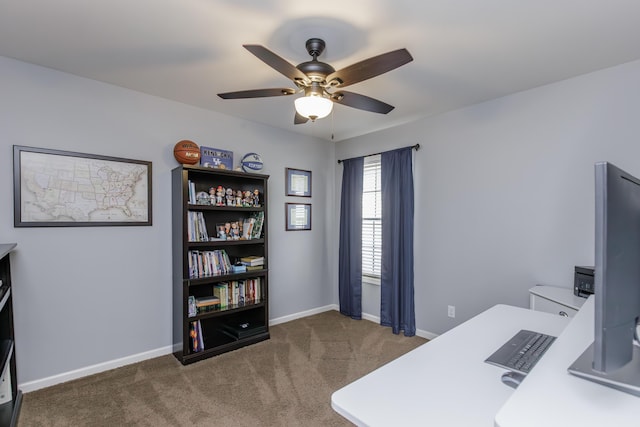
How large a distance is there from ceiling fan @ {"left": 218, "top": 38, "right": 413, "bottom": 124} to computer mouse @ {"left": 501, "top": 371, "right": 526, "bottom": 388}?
4.65 feet

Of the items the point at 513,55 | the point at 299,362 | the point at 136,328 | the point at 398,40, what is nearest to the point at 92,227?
the point at 136,328

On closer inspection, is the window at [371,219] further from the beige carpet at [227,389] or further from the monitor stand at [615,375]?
the monitor stand at [615,375]

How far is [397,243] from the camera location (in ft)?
12.0

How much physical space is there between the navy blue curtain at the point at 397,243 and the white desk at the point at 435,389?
7.38ft

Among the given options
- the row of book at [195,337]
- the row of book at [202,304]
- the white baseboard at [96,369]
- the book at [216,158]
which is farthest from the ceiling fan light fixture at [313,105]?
the white baseboard at [96,369]

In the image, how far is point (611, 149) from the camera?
2.41m

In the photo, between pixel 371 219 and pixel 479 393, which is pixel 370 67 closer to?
pixel 479 393

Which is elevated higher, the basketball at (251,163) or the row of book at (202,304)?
the basketball at (251,163)

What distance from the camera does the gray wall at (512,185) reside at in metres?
2.47

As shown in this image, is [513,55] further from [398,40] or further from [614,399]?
[614,399]

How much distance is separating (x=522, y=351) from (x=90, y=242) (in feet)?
9.92

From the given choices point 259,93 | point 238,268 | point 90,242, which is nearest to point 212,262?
point 238,268

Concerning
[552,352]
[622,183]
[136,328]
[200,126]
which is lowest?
[136,328]

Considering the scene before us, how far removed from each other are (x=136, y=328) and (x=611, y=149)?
13.5 feet
